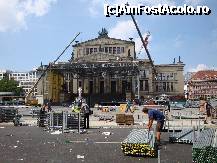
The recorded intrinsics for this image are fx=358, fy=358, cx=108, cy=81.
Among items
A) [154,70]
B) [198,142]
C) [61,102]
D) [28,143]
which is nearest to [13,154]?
[28,143]

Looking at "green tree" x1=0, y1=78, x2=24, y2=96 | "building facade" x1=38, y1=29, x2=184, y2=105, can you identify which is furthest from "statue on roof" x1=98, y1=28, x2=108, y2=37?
"green tree" x1=0, y1=78, x2=24, y2=96

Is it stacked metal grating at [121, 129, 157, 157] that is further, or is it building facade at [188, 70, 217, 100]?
building facade at [188, 70, 217, 100]

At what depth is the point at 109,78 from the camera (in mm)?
87375

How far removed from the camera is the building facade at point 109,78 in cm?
7637

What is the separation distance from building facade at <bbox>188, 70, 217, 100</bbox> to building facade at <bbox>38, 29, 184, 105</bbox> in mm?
78014

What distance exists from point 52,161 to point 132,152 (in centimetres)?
242

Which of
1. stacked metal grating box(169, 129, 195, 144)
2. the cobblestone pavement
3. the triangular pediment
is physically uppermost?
the triangular pediment

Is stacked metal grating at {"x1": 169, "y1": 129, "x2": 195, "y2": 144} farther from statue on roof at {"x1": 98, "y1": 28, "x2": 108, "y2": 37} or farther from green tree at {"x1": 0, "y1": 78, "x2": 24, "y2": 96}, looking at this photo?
green tree at {"x1": 0, "y1": 78, "x2": 24, "y2": 96}

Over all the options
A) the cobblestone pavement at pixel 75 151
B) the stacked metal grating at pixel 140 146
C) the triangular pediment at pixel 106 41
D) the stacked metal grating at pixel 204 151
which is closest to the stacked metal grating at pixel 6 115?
the cobblestone pavement at pixel 75 151

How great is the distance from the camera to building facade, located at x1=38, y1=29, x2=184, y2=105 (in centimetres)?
7637

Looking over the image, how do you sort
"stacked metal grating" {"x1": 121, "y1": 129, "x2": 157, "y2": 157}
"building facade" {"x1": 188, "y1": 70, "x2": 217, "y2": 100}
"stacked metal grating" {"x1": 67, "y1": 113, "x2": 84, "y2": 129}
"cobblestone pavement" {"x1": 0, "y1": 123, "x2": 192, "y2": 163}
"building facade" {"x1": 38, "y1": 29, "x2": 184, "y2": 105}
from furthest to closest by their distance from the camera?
"building facade" {"x1": 188, "y1": 70, "x2": 217, "y2": 100}
"building facade" {"x1": 38, "y1": 29, "x2": 184, "y2": 105}
"stacked metal grating" {"x1": 67, "y1": 113, "x2": 84, "y2": 129}
"stacked metal grating" {"x1": 121, "y1": 129, "x2": 157, "y2": 157}
"cobblestone pavement" {"x1": 0, "y1": 123, "x2": 192, "y2": 163}

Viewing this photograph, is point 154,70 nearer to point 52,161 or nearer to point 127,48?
point 127,48

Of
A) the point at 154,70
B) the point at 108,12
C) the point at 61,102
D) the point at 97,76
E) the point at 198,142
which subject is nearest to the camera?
the point at 198,142

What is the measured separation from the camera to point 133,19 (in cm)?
9269
